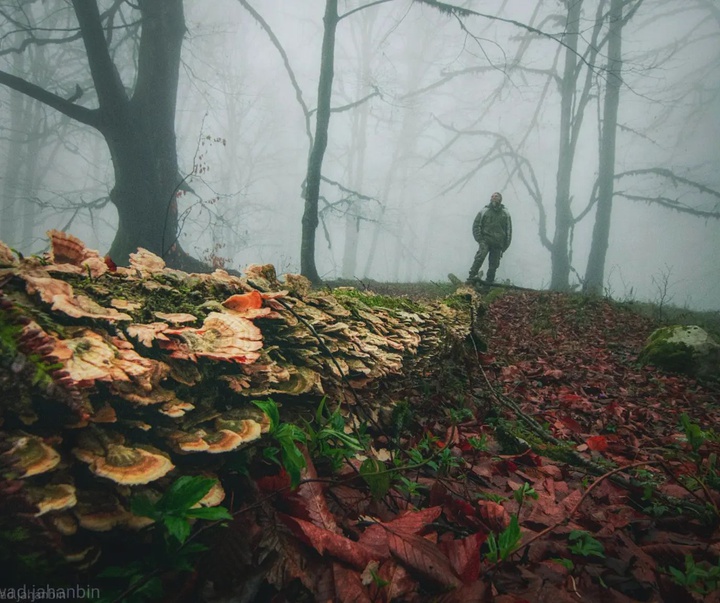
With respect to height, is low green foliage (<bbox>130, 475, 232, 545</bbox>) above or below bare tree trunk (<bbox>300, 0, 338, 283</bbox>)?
below

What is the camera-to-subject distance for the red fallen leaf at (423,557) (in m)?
0.99

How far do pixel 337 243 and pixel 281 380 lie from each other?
234ft

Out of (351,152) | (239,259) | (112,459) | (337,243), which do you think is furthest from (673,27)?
(112,459)

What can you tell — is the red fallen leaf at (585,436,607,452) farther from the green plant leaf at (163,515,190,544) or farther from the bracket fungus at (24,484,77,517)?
the bracket fungus at (24,484,77,517)

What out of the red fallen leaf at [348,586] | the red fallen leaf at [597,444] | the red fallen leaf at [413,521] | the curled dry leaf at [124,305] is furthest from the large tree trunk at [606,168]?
the curled dry leaf at [124,305]

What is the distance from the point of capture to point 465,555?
3.54 ft

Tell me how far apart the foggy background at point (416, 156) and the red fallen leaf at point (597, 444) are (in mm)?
9610

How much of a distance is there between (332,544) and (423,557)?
0.27 meters

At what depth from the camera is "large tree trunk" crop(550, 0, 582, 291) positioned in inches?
552

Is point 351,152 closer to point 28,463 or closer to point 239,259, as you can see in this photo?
point 239,259

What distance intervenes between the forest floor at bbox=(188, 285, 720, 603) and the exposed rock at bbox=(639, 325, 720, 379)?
2967 millimetres

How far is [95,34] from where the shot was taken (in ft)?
19.6

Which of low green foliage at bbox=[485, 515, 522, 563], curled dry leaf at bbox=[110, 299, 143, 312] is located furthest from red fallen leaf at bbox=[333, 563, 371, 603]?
curled dry leaf at bbox=[110, 299, 143, 312]

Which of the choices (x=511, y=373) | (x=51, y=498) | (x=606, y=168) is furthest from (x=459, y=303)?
(x=606, y=168)
